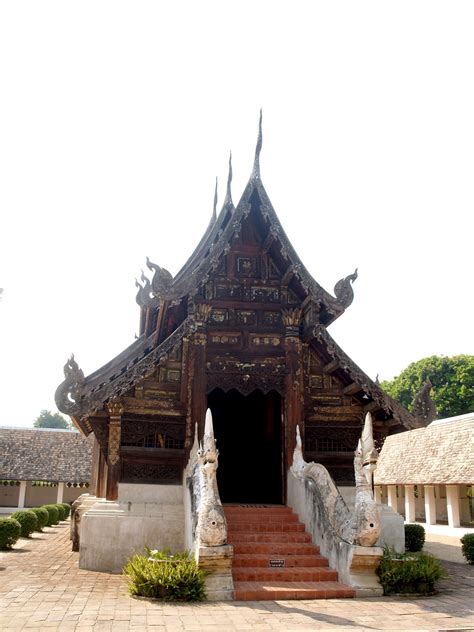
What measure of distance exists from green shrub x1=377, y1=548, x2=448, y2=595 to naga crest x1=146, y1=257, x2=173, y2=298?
5.70 m

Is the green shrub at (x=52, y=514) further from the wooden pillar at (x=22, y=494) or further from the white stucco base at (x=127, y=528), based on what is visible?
the white stucco base at (x=127, y=528)

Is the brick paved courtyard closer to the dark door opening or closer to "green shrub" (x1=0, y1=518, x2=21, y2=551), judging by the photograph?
"green shrub" (x1=0, y1=518, x2=21, y2=551)

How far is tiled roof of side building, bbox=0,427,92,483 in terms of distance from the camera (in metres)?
33.4

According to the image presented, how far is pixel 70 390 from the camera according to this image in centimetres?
1063

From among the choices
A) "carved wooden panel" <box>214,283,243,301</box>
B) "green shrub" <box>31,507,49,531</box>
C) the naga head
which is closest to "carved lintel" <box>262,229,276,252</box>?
"carved wooden panel" <box>214,283,243,301</box>

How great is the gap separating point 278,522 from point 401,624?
12.9 ft

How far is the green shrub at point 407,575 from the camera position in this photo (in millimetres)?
8500

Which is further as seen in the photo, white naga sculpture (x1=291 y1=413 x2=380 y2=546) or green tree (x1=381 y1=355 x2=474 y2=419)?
green tree (x1=381 y1=355 x2=474 y2=419)

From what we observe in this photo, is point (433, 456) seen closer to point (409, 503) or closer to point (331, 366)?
point (409, 503)

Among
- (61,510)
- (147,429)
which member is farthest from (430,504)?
(147,429)

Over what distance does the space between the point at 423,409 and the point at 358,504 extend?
3.93 m

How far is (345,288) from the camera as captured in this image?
39.0ft

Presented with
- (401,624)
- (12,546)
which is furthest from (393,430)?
(12,546)

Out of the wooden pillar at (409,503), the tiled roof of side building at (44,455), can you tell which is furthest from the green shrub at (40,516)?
the wooden pillar at (409,503)
